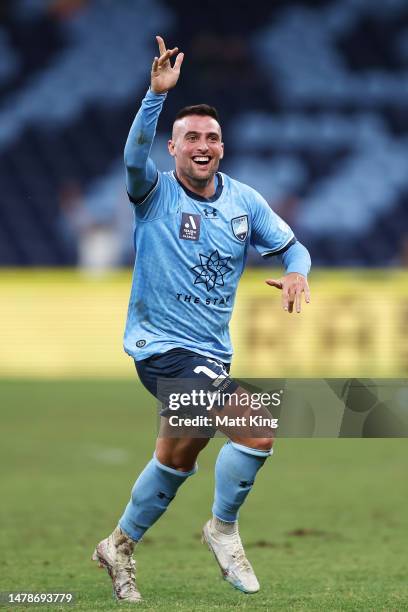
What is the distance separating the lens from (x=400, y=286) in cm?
1727

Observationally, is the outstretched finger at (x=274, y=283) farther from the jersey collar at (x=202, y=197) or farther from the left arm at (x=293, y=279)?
Result: the jersey collar at (x=202, y=197)

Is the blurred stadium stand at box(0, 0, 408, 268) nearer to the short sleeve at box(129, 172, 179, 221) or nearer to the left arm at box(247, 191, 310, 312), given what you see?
the left arm at box(247, 191, 310, 312)

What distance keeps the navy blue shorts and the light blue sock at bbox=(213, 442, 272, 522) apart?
28cm

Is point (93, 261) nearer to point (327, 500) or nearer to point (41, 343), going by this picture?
point (41, 343)

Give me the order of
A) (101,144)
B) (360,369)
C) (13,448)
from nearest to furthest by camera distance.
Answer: (13,448)
(360,369)
(101,144)

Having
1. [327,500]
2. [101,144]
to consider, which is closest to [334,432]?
[327,500]

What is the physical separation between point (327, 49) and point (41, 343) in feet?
33.1

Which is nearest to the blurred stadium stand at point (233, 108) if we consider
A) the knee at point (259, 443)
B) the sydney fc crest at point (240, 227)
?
the sydney fc crest at point (240, 227)

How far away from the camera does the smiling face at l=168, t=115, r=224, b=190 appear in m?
5.35

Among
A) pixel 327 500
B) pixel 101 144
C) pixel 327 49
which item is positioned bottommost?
pixel 327 500

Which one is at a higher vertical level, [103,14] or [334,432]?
[103,14]

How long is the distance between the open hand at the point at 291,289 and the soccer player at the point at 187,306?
0.08 ft

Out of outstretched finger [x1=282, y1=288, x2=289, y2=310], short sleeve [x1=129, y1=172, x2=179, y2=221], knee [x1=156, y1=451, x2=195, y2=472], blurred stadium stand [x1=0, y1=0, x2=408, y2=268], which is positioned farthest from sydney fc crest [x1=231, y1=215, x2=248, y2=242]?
blurred stadium stand [x1=0, y1=0, x2=408, y2=268]

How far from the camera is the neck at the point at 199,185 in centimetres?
545
